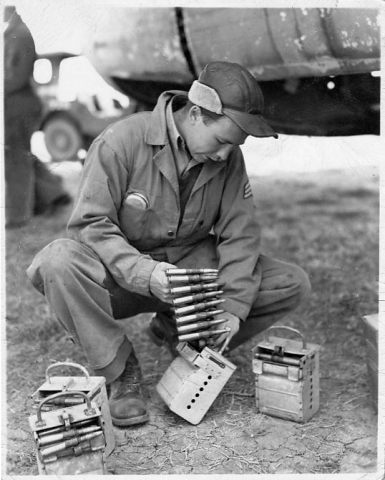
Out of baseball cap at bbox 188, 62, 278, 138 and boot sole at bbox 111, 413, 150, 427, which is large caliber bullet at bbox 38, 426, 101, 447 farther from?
baseball cap at bbox 188, 62, 278, 138

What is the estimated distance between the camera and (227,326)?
173 inches

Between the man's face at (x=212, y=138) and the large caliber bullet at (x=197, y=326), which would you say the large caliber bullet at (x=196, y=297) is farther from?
the man's face at (x=212, y=138)

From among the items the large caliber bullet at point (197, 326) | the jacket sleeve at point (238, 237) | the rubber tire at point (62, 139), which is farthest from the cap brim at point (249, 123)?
the rubber tire at point (62, 139)

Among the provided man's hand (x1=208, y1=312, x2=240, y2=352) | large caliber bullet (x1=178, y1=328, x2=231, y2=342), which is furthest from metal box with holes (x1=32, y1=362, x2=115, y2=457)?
man's hand (x1=208, y1=312, x2=240, y2=352)

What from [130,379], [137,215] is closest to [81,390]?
[130,379]

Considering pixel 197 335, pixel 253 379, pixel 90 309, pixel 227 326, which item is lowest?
pixel 253 379

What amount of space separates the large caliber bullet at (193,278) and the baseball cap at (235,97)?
0.99 metres

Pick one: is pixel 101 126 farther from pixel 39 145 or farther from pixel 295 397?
pixel 295 397

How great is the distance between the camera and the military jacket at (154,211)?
4152 mm

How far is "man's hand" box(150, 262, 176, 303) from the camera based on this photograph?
400cm

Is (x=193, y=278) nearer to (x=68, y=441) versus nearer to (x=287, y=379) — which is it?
(x=287, y=379)

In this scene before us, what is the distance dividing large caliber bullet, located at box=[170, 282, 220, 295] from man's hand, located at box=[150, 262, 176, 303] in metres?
0.05

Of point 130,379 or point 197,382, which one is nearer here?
point 197,382

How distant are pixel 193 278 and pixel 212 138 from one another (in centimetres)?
96
